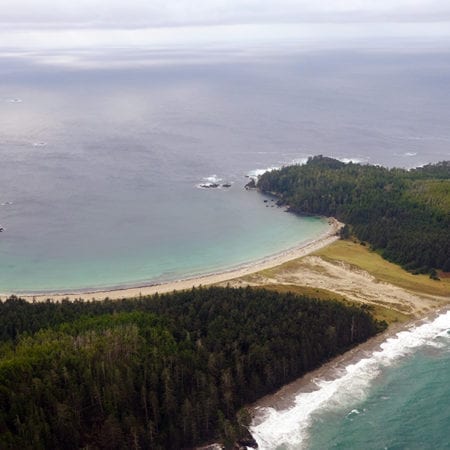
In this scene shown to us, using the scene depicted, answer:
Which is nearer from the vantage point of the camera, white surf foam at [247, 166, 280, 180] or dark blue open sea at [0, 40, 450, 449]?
dark blue open sea at [0, 40, 450, 449]

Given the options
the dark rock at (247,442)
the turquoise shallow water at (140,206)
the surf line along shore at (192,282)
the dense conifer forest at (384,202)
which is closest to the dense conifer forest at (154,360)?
the dark rock at (247,442)

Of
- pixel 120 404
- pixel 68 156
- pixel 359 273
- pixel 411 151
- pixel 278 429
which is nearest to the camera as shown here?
pixel 120 404

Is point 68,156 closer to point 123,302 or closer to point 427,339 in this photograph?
point 123,302

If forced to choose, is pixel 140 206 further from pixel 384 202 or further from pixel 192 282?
pixel 384 202

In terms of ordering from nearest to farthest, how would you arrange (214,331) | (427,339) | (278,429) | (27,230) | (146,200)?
1. (278,429)
2. (214,331)
3. (427,339)
4. (27,230)
5. (146,200)

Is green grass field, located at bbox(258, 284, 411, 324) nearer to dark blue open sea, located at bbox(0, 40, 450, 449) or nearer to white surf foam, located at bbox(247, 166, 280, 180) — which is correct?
dark blue open sea, located at bbox(0, 40, 450, 449)

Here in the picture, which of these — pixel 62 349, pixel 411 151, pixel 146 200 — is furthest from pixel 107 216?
pixel 411 151

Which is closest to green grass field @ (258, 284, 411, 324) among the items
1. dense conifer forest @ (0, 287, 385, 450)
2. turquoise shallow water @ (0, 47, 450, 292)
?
dense conifer forest @ (0, 287, 385, 450)
